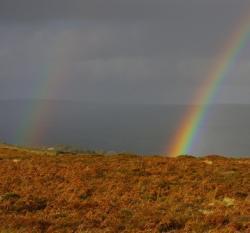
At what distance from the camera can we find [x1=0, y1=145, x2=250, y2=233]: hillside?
1877 centimetres

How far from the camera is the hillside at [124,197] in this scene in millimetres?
18766

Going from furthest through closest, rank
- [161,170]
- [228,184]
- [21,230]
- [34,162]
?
[34,162], [161,170], [228,184], [21,230]

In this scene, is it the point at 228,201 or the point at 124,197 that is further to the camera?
the point at 124,197

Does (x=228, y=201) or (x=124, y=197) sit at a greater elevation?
(x=124, y=197)

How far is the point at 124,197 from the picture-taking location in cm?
2456

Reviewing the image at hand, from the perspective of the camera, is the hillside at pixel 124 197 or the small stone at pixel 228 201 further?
the small stone at pixel 228 201

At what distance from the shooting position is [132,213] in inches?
830

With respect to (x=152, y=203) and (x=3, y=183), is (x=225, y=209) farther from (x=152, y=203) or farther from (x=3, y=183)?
(x=3, y=183)

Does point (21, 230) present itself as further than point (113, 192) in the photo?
No

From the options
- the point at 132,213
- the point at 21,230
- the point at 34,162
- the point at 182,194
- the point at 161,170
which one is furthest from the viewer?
the point at 34,162

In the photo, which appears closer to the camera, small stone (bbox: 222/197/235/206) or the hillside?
the hillside

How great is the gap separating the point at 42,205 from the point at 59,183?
20.4 ft

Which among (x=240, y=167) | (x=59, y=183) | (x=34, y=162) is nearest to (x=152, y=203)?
(x=59, y=183)

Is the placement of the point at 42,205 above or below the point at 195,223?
above
